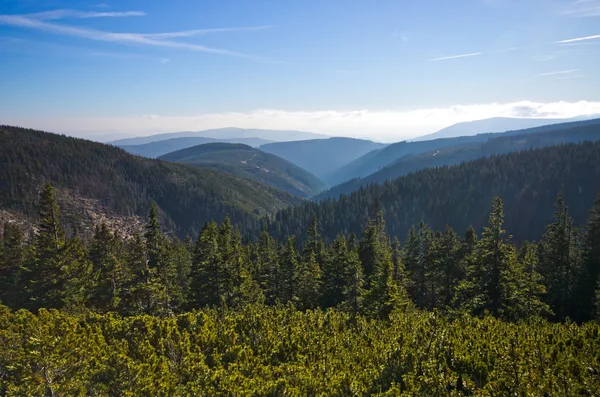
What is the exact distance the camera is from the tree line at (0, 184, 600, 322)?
31.3 meters

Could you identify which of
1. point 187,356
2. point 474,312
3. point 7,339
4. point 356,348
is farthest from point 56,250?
point 474,312

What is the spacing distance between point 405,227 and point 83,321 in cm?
17781

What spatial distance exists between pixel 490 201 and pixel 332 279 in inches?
6699

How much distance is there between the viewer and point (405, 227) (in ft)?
617

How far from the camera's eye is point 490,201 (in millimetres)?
182125

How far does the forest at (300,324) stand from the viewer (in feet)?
53.5

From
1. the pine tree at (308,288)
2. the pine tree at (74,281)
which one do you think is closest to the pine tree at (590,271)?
the pine tree at (308,288)

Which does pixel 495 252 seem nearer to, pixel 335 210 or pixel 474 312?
pixel 474 312

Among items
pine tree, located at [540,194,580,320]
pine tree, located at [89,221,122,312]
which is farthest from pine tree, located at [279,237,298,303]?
pine tree, located at [540,194,580,320]

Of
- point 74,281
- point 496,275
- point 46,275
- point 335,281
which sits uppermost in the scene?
point 46,275

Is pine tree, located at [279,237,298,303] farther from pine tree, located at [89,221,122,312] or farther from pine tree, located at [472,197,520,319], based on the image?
pine tree, located at [472,197,520,319]

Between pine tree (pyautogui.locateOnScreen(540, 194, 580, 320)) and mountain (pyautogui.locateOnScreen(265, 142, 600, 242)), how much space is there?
12577 centimetres

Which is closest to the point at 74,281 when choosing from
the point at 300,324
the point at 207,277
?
the point at 207,277

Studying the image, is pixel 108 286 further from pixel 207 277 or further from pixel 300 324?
pixel 300 324
